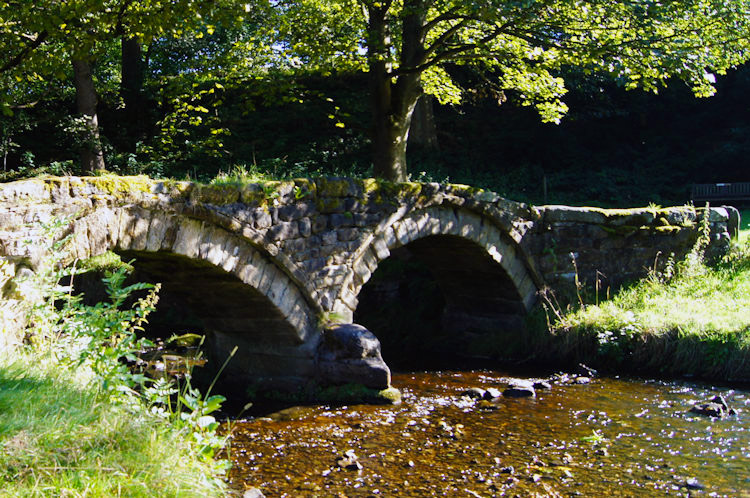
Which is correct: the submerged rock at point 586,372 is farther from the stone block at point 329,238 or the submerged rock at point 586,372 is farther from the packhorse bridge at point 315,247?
the stone block at point 329,238

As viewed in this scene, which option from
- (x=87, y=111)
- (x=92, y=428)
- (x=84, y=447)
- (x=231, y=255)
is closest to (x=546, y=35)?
(x=231, y=255)

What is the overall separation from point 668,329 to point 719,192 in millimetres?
9559

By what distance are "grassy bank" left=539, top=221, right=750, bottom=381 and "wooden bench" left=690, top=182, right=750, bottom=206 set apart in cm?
626

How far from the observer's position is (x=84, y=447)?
3180 mm

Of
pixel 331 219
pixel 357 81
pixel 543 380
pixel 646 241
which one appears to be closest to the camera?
pixel 331 219

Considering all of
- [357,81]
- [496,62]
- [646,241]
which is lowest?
[646,241]

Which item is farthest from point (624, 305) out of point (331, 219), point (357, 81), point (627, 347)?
point (357, 81)

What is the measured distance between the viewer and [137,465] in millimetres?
3146

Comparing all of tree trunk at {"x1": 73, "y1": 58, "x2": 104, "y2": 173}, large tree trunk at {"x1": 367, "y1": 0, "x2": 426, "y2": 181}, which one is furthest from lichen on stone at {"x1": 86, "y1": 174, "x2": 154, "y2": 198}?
tree trunk at {"x1": 73, "y1": 58, "x2": 104, "y2": 173}

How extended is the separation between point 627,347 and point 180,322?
24.1ft

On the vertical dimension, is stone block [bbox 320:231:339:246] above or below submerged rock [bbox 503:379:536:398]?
above

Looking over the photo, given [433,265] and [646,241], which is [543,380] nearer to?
[433,265]

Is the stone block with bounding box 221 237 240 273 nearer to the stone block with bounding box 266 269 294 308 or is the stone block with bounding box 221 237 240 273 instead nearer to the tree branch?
the stone block with bounding box 266 269 294 308

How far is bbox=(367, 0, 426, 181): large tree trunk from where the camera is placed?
1061 cm
